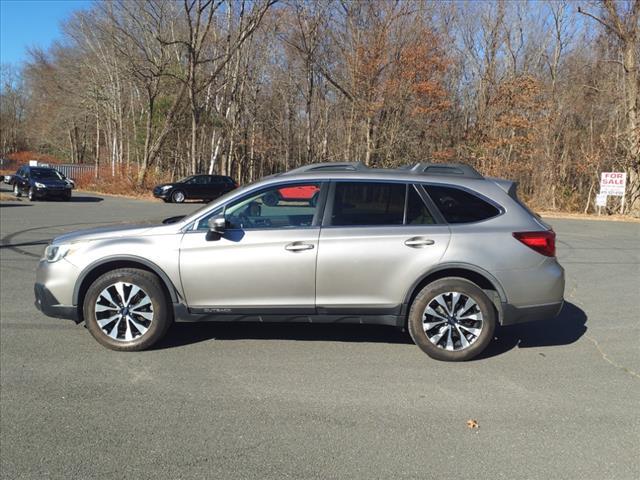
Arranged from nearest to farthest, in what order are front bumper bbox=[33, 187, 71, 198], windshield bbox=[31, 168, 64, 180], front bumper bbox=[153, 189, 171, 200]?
front bumper bbox=[33, 187, 71, 198] < windshield bbox=[31, 168, 64, 180] < front bumper bbox=[153, 189, 171, 200]

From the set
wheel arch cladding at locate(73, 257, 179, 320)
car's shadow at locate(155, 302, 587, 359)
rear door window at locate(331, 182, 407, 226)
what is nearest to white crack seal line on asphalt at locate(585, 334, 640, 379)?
car's shadow at locate(155, 302, 587, 359)

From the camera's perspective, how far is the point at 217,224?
468cm

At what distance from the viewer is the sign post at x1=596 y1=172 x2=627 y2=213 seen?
78.0 feet

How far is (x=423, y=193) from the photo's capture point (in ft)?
16.2

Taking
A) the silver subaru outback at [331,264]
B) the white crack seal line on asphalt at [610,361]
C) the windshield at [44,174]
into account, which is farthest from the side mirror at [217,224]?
the windshield at [44,174]

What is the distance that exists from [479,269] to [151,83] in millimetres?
34589

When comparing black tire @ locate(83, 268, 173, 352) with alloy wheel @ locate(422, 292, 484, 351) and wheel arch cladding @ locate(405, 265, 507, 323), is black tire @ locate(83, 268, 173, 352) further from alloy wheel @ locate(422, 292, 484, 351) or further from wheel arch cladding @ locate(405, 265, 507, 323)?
alloy wheel @ locate(422, 292, 484, 351)

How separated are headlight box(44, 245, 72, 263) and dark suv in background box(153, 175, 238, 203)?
23868 millimetres

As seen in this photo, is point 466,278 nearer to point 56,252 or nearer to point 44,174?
point 56,252

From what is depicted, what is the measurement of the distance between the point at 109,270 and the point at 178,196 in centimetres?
2411

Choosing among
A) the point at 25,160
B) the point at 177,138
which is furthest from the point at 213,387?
the point at 25,160

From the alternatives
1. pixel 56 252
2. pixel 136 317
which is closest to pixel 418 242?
pixel 136 317

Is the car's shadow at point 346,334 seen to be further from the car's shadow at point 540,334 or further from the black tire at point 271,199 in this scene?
the black tire at point 271,199

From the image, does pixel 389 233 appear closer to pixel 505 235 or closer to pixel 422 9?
pixel 505 235
